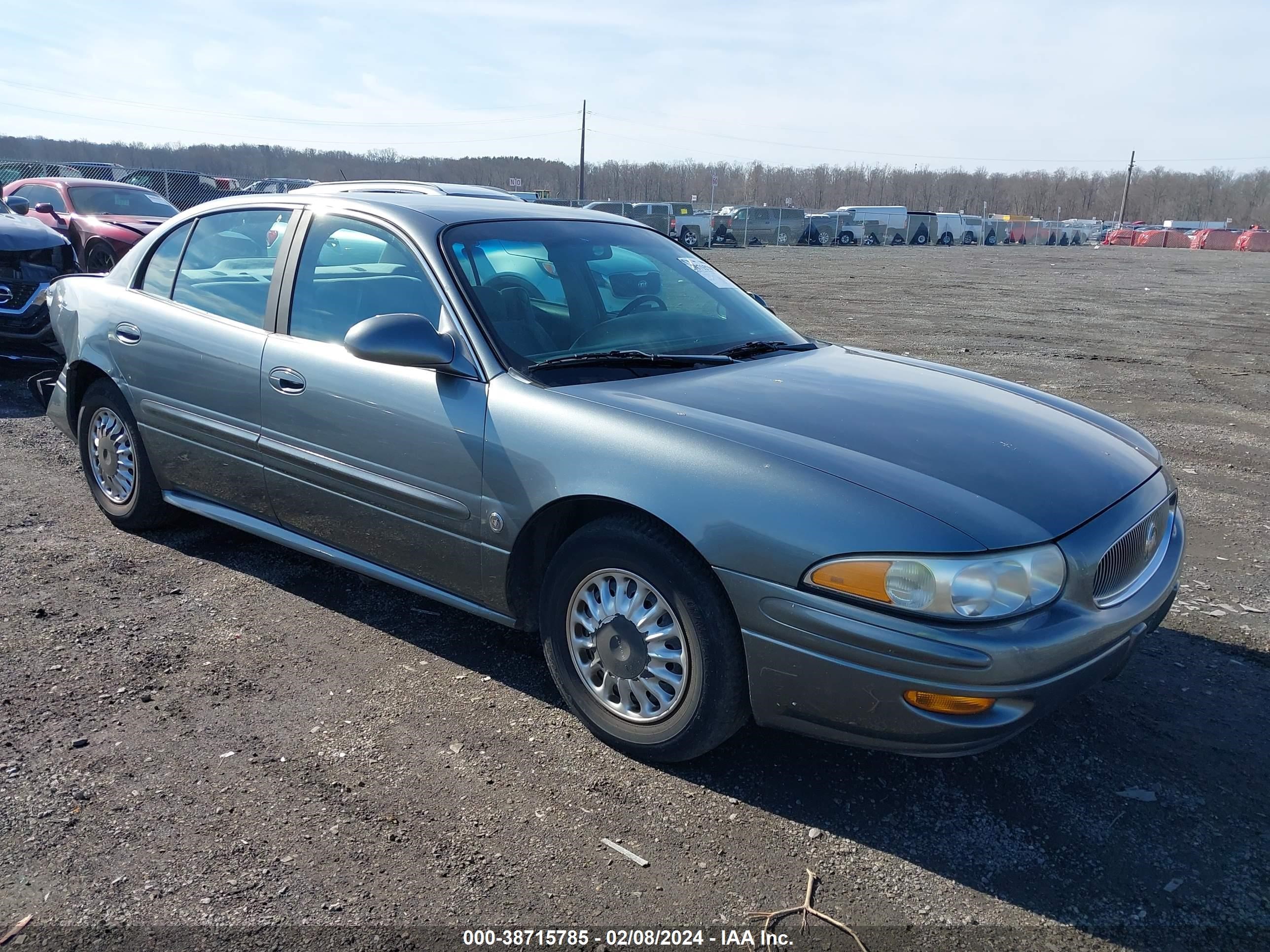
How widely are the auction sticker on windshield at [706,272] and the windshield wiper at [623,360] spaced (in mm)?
813

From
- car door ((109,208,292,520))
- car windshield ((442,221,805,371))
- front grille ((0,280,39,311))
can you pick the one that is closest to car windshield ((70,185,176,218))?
front grille ((0,280,39,311))

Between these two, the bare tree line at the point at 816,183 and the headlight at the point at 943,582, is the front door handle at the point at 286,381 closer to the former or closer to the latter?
the headlight at the point at 943,582

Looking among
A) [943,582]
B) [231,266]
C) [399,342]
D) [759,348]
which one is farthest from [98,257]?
[943,582]

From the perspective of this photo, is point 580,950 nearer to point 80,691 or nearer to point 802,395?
point 802,395

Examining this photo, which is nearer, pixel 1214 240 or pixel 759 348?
A: pixel 759 348

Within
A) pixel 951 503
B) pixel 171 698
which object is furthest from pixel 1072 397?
pixel 171 698

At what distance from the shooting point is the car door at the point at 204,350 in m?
3.93

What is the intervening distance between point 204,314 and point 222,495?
0.77m

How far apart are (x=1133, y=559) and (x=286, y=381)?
9.77 ft

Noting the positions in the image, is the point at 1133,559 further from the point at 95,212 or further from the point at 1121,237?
the point at 1121,237

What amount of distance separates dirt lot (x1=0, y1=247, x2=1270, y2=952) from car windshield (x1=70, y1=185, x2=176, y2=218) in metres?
11.9

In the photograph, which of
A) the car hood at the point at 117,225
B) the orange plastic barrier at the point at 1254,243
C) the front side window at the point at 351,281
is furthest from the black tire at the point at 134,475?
the orange plastic barrier at the point at 1254,243

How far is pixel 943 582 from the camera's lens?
2441mm

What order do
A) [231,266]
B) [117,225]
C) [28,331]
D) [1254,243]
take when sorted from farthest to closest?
[1254,243], [117,225], [28,331], [231,266]
